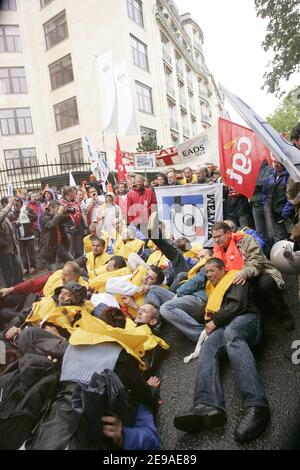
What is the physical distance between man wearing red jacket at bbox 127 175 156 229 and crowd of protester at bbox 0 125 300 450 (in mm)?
26

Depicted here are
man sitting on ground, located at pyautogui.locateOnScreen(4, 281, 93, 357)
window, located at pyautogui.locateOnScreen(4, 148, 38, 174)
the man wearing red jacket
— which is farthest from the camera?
window, located at pyautogui.locateOnScreen(4, 148, 38, 174)

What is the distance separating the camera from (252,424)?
1983 millimetres

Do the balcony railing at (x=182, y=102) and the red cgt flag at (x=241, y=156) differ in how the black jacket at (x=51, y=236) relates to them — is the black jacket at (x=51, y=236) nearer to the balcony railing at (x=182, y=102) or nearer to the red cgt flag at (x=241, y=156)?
the red cgt flag at (x=241, y=156)

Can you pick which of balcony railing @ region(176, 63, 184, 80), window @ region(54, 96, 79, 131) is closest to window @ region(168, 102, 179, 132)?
balcony railing @ region(176, 63, 184, 80)

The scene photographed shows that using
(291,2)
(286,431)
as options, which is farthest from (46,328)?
(291,2)

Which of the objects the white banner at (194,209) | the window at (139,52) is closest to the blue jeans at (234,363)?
the white banner at (194,209)

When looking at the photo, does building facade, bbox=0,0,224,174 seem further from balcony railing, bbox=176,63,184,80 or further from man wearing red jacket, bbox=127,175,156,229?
man wearing red jacket, bbox=127,175,156,229

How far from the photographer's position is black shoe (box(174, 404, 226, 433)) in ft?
6.75

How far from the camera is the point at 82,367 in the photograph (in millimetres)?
2025

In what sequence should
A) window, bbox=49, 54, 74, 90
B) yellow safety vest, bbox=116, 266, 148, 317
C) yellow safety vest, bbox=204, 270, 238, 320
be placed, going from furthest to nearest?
window, bbox=49, 54, 74, 90, yellow safety vest, bbox=116, 266, 148, 317, yellow safety vest, bbox=204, 270, 238, 320
